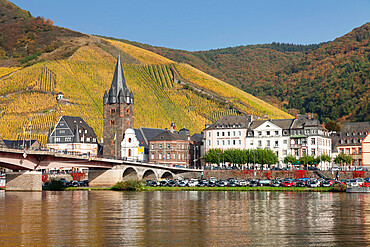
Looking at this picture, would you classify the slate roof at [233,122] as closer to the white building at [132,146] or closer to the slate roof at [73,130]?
the white building at [132,146]

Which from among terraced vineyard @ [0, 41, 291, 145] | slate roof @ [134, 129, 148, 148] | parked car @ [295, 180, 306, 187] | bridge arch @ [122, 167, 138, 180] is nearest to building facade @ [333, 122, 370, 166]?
parked car @ [295, 180, 306, 187]

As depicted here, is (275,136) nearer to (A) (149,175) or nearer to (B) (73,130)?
(A) (149,175)

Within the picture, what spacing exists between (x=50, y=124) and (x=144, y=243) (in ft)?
420

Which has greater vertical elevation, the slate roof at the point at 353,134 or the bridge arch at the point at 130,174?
the slate roof at the point at 353,134

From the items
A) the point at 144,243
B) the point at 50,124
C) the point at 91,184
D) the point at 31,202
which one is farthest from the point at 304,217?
the point at 50,124

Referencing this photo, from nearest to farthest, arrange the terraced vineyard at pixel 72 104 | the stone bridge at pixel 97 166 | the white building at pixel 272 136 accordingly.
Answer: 1. the stone bridge at pixel 97 166
2. the white building at pixel 272 136
3. the terraced vineyard at pixel 72 104

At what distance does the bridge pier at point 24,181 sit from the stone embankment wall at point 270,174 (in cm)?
3941

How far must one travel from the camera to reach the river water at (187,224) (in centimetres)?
3312

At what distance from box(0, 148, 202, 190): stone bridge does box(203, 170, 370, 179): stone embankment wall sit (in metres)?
4.51

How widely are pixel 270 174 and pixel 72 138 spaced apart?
5806 centimetres

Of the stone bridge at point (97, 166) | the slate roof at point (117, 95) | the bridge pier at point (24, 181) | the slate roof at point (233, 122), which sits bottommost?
the bridge pier at point (24, 181)

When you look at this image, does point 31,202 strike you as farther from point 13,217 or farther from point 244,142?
point 244,142

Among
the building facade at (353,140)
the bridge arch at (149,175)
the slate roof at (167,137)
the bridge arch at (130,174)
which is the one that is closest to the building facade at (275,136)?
the building facade at (353,140)

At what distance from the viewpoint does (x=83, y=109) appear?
167m
